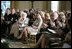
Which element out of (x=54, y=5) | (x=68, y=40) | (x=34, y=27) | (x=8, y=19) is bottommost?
(x=68, y=40)

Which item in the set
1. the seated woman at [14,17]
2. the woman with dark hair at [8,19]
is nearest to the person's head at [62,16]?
the seated woman at [14,17]

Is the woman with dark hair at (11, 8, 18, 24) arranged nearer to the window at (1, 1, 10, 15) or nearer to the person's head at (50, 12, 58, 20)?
the window at (1, 1, 10, 15)

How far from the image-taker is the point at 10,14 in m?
3.10

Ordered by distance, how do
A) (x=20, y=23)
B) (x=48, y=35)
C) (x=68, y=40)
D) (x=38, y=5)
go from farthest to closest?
1. (x=20, y=23)
2. (x=38, y=5)
3. (x=48, y=35)
4. (x=68, y=40)

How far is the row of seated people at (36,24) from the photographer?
2.87 meters

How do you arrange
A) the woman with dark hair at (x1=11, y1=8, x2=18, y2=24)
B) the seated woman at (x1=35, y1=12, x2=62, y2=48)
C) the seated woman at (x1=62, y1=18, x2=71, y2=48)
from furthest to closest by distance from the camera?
the woman with dark hair at (x1=11, y1=8, x2=18, y2=24) → the seated woman at (x1=35, y1=12, x2=62, y2=48) → the seated woman at (x1=62, y1=18, x2=71, y2=48)

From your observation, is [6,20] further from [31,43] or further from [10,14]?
[31,43]

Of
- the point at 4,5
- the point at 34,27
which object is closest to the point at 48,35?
the point at 34,27

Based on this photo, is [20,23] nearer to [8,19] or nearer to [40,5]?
[8,19]

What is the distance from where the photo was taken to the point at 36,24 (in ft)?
9.87

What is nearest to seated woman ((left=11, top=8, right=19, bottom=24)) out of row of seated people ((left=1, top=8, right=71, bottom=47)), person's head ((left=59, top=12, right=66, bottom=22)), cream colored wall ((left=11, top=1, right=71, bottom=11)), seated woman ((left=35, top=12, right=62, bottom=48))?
row of seated people ((left=1, top=8, right=71, bottom=47))

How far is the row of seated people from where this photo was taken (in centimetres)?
287

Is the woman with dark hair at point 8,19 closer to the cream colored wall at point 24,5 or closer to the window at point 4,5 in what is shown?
the window at point 4,5

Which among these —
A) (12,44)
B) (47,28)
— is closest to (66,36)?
(47,28)
